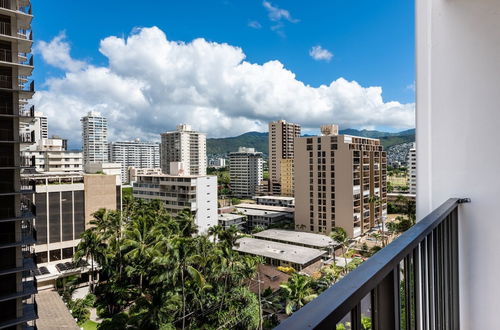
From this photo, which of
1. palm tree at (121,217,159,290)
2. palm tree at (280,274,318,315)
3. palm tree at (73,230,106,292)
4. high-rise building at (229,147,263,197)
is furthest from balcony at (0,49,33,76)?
high-rise building at (229,147,263,197)

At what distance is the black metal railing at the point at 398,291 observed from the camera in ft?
1.22

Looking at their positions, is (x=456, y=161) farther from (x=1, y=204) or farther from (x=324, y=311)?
(x=1, y=204)

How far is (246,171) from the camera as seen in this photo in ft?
158

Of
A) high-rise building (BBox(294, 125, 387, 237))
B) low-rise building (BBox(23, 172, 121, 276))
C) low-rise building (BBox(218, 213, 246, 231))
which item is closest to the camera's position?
low-rise building (BBox(23, 172, 121, 276))

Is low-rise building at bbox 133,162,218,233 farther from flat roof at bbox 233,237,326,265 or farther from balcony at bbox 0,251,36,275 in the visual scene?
balcony at bbox 0,251,36,275

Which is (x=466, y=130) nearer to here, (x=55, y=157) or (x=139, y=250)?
(x=139, y=250)

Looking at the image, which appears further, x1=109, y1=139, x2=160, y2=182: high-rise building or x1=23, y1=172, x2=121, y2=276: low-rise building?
x1=109, y1=139, x2=160, y2=182: high-rise building

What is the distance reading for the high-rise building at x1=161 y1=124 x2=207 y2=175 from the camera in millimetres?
47906

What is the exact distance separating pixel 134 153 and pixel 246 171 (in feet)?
95.0

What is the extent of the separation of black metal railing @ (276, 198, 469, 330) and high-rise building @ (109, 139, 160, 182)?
6203cm

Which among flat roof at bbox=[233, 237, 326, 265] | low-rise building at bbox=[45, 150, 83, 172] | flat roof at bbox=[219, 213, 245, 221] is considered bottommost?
flat roof at bbox=[233, 237, 326, 265]

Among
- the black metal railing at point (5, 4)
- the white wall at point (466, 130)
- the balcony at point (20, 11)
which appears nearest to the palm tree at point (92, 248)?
the balcony at point (20, 11)

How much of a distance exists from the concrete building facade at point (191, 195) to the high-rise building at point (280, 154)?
58.3ft

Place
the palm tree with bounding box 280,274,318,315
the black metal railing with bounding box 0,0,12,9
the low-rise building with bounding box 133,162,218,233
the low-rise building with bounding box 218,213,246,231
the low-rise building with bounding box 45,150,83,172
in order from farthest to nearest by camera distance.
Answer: the low-rise building with bounding box 45,150,83,172 → the low-rise building with bounding box 218,213,246,231 → the low-rise building with bounding box 133,162,218,233 → the palm tree with bounding box 280,274,318,315 → the black metal railing with bounding box 0,0,12,9
